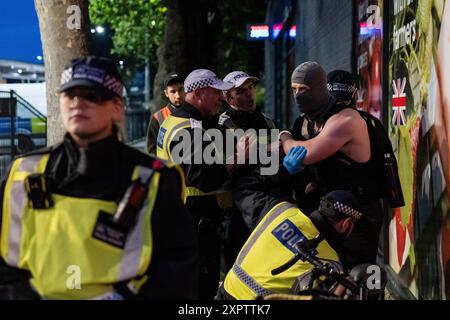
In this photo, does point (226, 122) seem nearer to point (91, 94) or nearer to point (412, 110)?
point (412, 110)

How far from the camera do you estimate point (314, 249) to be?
3.82 m

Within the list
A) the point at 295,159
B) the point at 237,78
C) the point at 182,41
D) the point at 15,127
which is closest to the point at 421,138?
the point at 295,159

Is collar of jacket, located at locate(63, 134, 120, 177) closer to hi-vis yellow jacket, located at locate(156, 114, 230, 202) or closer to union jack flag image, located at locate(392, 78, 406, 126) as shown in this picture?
hi-vis yellow jacket, located at locate(156, 114, 230, 202)

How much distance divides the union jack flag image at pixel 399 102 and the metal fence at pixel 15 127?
27.0 ft

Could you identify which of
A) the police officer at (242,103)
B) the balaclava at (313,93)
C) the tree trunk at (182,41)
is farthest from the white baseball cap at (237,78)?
the tree trunk at (182,41)

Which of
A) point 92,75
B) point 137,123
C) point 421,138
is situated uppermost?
point 137,123

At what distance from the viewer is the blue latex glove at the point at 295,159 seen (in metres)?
4.53

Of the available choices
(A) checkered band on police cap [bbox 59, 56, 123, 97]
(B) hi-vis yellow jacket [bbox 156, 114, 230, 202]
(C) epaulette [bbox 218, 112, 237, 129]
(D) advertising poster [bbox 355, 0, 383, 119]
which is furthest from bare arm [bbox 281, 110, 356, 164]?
(D) advertising poster [bbox 355, 0, 383, 119]

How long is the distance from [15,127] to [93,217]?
1267 cm

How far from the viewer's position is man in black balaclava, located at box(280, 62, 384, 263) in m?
4.49

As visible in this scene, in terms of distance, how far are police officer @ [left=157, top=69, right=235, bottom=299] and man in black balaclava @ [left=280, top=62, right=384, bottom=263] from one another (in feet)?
2.24

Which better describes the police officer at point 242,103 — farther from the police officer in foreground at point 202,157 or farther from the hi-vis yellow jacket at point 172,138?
the hi-vis yellow jacket at point 172,138

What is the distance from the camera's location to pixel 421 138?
5.62 meters
